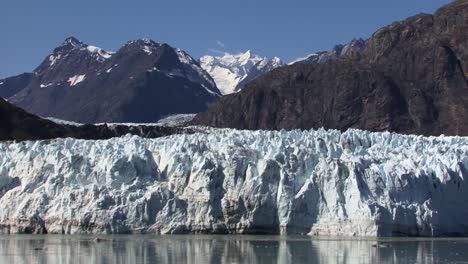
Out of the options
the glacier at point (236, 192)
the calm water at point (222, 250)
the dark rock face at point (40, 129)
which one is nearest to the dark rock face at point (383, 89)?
the dark rock face at point (40, 129)

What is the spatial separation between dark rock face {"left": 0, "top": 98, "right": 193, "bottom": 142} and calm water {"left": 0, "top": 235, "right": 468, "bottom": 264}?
58.6 metres

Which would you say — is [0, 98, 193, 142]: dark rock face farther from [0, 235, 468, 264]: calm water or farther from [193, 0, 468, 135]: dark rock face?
[0, 235, 468, 264]: calm water

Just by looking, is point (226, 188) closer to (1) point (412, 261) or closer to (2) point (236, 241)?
(2) point (236, 241)

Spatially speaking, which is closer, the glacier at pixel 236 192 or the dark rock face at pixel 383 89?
the glacier at pixel 236 192

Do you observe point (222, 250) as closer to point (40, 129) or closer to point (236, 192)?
point (236, 192)

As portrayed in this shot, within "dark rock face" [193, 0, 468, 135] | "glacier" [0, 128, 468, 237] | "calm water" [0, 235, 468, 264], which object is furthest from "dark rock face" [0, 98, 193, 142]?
"calm water" [0, 235, 468, 264]

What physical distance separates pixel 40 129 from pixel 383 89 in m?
66.5

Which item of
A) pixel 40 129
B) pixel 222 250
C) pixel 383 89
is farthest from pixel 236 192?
pixel 383 89

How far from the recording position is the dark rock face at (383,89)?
502ft

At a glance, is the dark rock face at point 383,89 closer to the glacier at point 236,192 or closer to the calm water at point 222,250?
the glacier at point 236,192

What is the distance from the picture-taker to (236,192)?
51.5 metres

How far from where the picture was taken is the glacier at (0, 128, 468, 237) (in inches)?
1991

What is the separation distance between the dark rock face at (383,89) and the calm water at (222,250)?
100 metres

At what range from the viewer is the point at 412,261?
40.2 metres
